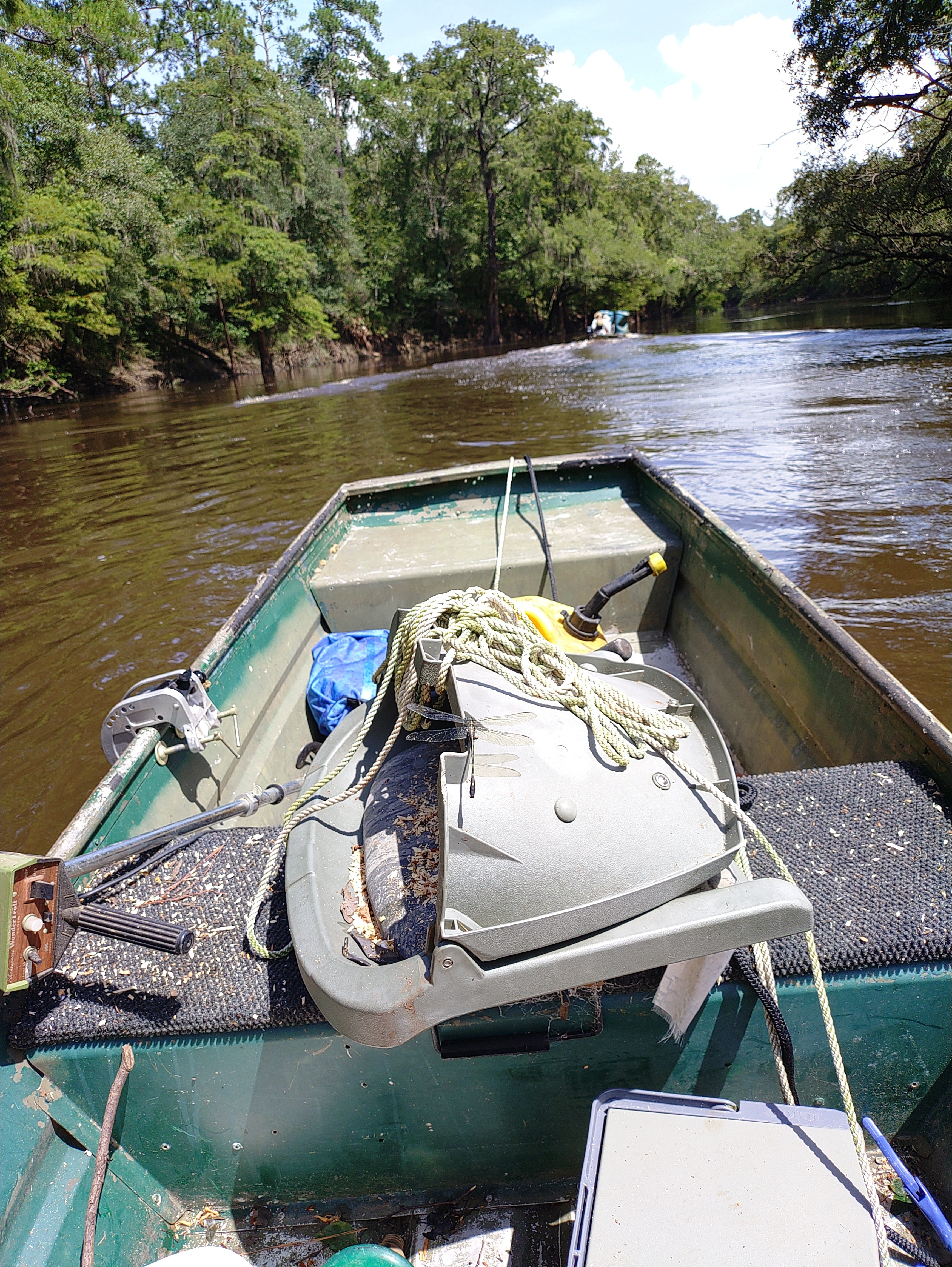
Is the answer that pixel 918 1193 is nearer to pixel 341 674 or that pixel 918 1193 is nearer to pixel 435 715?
pixel 435 715

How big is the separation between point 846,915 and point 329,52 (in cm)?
4692

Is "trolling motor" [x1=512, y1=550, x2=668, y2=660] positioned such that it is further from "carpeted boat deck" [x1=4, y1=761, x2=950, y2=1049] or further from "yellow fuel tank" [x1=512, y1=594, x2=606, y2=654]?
"carpeted boat deck" [x1=4, y1=761, x2=950, y2=1049]

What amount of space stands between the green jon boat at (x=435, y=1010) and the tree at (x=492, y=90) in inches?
1459

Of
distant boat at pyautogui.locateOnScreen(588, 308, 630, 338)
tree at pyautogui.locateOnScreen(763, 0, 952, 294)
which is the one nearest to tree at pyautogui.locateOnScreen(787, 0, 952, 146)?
tree at pyautogui.locateOnScreen(763, 0, 952, 294)

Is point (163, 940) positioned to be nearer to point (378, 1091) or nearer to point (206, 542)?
point (378, 1091)

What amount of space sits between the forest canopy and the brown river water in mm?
4092

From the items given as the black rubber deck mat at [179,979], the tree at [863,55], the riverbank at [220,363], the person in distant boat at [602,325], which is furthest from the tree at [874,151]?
the black rubber deck mat at [179,979]

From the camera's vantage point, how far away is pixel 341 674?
320 centimetres

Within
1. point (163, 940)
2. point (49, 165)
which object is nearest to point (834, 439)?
point (163, 940)

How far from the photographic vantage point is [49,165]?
72.1ft

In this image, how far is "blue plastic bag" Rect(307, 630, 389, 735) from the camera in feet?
10.1

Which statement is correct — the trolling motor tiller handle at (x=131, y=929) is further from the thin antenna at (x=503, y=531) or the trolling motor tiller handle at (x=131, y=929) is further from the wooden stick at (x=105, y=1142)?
the thin antenna at (x=503, y=531)

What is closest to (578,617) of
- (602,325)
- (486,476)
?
(486,476)

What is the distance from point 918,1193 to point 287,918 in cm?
131
